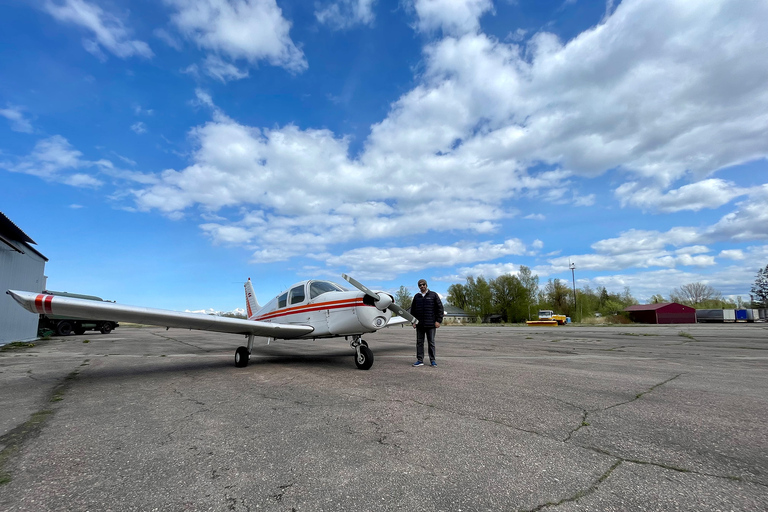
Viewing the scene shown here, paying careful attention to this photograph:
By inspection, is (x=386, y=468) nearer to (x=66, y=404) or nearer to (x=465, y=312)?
(x=66, y=404)

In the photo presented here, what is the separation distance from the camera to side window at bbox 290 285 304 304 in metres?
9.19

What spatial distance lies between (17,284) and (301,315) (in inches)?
640

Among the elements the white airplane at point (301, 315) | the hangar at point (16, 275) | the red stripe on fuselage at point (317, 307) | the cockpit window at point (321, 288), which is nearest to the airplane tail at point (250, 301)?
the red stripe on fuselage at point (317, 307)

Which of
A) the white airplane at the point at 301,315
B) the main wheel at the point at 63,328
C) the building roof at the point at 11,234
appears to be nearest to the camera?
the white airplane at the point at 301,315

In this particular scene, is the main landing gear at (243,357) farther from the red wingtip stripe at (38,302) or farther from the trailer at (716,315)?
the trailer at (716,315)

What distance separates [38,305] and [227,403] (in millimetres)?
3801

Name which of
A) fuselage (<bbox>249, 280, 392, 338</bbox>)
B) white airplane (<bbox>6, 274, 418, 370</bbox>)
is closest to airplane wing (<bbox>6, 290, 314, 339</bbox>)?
white airplane (<bbox>6, 274, 418, 370</bbox>)

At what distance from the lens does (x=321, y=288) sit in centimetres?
898

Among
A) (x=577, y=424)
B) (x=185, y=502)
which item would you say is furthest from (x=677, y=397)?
(x=185, y=502)

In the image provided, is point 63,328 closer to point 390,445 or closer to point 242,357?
point 242,357

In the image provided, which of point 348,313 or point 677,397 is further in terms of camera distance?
point 348,313

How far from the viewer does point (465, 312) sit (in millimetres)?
82250

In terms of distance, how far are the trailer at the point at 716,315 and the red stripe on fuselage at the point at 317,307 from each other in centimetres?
6940

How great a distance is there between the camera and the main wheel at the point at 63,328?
85.3ft
